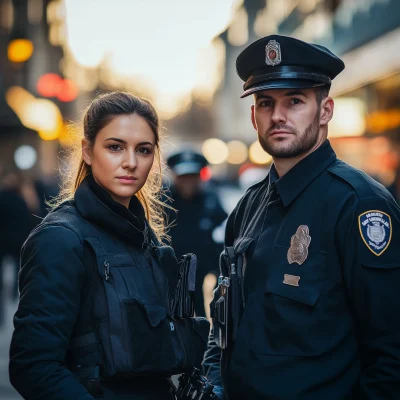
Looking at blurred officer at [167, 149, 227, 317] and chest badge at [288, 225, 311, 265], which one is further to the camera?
blurred officer at [167, 149, 227, 317]

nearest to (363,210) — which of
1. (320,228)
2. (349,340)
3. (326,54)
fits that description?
(320,228)

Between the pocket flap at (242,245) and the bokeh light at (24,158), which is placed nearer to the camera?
the pocket flap at (242,245)

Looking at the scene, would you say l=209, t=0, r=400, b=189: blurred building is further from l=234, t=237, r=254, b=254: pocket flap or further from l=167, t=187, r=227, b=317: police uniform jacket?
l=234, t=237, r=254, b=254: pocket flap

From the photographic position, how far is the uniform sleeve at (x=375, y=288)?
259cm

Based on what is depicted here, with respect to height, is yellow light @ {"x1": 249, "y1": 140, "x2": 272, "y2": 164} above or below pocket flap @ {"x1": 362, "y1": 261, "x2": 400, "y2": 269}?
above

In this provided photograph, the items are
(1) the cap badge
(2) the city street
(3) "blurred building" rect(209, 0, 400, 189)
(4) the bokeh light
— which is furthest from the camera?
(3) "blurred building" rect(209, 0, 400, 189)

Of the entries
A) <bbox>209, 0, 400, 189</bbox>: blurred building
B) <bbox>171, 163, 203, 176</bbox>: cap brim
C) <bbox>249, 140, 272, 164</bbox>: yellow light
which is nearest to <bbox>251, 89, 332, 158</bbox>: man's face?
<bbox>171, 163, 203, 176</bbox>: cap brim

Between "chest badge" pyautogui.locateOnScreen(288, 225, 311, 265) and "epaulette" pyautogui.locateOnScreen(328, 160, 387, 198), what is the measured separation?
259 mm

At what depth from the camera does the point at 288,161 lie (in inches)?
122

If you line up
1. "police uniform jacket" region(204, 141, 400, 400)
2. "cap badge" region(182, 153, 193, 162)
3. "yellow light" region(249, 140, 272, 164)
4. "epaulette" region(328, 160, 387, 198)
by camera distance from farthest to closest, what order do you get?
"yellow light" region(249, 140, 272, 164), "cap badge" region(182, 153, 193, 162), "epaulette" region(328, 160, 387, 198), "police uniform jacket" region(204, 141, 400, 400)

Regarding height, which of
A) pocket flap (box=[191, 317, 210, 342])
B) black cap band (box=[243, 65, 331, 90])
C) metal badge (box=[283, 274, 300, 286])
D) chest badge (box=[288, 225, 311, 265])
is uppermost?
black cap band (box=[243, 65, 331, 90])

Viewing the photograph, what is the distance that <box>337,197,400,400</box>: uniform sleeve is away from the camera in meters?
2.59

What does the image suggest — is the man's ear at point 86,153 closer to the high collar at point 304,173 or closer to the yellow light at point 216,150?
the high collar at point 304,173

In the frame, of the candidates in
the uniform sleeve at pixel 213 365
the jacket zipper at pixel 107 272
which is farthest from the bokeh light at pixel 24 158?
the jacket zipper at pixel 107 272
